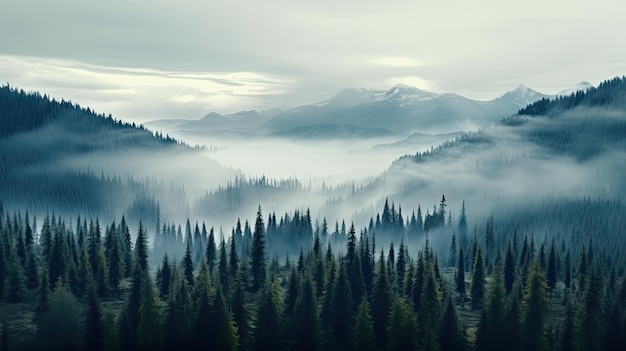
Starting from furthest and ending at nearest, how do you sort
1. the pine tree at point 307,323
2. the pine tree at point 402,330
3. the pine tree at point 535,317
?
the pine tree at point 535,317
the pine tree at point 307,323
the pine tree at point 402,330

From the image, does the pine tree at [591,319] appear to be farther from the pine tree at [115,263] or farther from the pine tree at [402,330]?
the pine tree at [115,263]

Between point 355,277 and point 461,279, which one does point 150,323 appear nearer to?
point 355,277

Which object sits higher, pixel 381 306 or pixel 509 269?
pixel 381 306

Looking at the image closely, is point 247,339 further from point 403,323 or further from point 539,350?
point 539,350

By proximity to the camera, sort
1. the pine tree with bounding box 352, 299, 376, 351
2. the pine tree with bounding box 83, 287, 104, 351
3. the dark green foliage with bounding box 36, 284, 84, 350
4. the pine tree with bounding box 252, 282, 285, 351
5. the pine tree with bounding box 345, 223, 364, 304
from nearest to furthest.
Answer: the pine tree with bounding box 83, 287, 104, 351 → the dark green foliage with bounding box 36, 284, 84, 350 → the pine tree with bounding box 352, 299, 376, 351 → the pine tree with bounding box 252, 282, 285, 351 → the pine tree with bounding box 345, 223, 364, 304

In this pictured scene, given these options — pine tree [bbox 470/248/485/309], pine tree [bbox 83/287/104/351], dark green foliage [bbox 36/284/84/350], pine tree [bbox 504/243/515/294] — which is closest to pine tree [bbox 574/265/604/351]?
pine tree [bbox 470/248/485/309]

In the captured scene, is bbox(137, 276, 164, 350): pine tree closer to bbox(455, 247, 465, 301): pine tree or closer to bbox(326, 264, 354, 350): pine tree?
bbox(326, 264, 354, 350): pine tree

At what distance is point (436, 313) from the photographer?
315 feet

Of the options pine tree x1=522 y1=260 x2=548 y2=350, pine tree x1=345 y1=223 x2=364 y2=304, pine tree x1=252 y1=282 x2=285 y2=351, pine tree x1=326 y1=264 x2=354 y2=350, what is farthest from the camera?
pine tree x1=345 y1=223 x2=364 y2=304

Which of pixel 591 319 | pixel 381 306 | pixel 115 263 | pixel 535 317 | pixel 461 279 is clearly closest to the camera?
pixel 591 319

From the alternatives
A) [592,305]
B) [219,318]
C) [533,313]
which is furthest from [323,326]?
[592,305]

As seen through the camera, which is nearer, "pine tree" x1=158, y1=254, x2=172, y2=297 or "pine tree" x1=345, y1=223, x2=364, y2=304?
"pine tree" x1=345, y1=223, x2=364, y2=304

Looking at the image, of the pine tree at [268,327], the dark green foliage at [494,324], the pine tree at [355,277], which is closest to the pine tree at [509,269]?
the pine tree at [355,277]

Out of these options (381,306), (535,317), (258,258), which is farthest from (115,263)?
(535,317)
